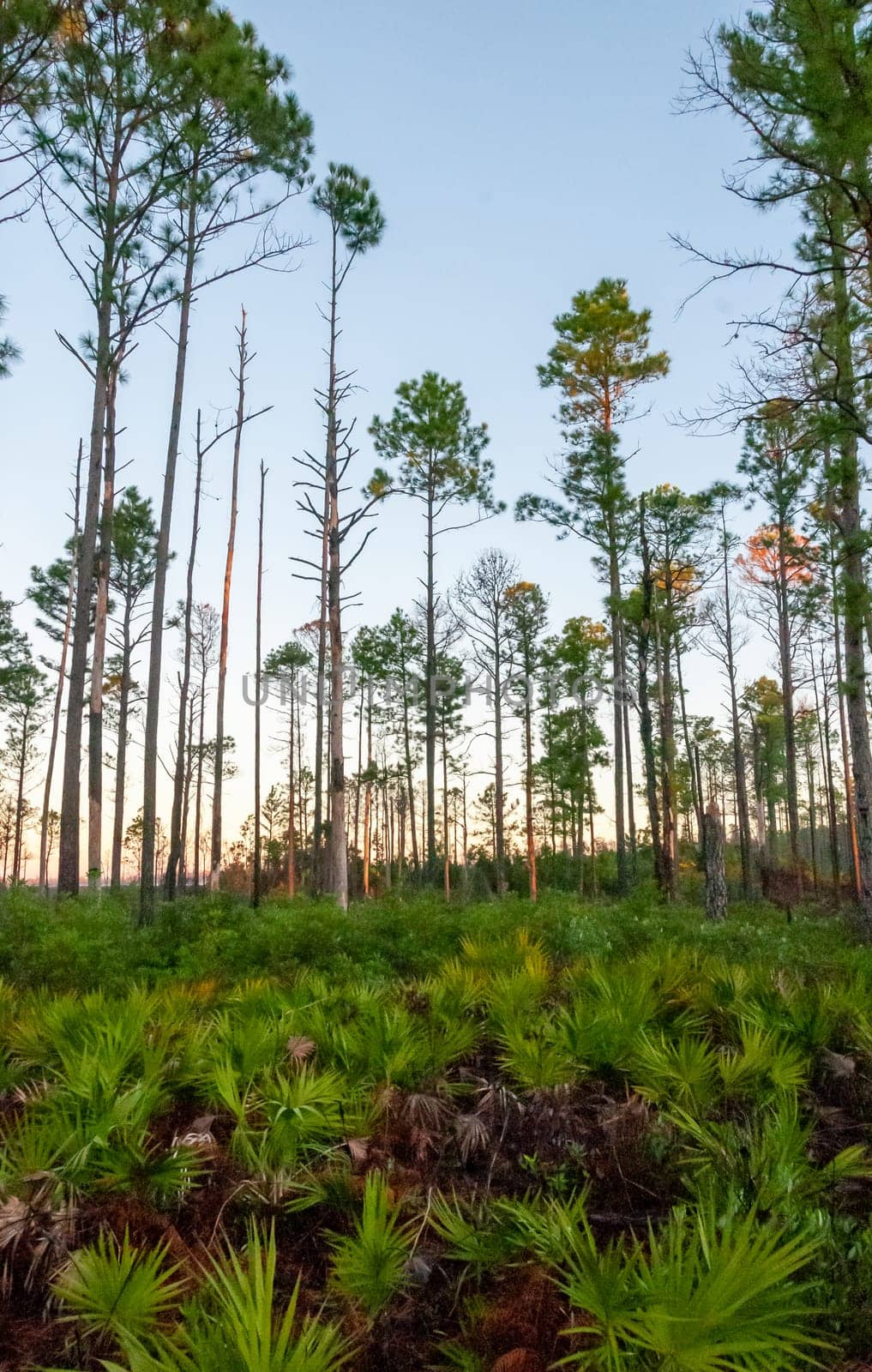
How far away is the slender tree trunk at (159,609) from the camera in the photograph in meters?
12.8

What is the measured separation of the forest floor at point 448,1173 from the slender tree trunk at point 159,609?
7.44 metres

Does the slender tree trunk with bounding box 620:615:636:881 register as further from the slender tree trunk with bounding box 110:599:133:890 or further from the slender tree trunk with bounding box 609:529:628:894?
the slender tree trunk with bounding box 110:599:133:890

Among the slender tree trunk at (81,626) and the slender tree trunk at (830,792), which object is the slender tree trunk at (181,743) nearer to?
the slender tree trunk at (81,626)

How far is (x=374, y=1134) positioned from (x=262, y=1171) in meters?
0.66

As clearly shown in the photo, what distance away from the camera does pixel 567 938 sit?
8.96m

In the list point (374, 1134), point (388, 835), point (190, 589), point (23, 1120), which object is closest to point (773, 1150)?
point (374, 1134)

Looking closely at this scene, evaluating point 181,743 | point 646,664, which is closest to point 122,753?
point 181,743

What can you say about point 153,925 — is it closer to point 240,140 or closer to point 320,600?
point 320,600

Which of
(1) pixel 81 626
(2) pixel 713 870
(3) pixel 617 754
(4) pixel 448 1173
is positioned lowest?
(4) pixel 448 1173

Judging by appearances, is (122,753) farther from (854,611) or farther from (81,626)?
(854,611)

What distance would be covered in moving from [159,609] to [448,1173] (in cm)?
1249

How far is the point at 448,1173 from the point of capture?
12.0ft

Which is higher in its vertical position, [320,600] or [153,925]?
[320,600]

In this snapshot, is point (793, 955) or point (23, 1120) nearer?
point (23, 1120)
